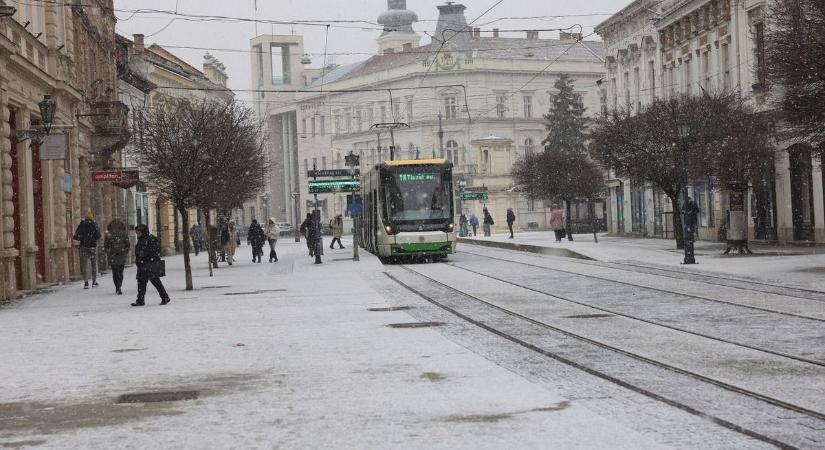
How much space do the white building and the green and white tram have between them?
210 feet

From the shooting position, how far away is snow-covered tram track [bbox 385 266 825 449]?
8523 mm

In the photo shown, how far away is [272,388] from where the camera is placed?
1123 cm

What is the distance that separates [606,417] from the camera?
907 cm

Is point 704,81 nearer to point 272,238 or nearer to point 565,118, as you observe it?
point 272,238

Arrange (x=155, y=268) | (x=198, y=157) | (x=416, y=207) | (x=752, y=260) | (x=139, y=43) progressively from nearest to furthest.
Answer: (x=155, y=268), (x=752, y=260), (x=198, y=157), (x=416, y=207), (x=139, y=43)

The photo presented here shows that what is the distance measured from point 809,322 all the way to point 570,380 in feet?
19.5

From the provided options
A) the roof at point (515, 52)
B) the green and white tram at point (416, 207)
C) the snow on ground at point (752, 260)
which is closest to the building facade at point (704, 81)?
the snow on ground at point (752, 260)

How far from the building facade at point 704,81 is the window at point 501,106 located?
47188 millimetres

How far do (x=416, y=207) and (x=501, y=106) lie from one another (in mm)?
79470

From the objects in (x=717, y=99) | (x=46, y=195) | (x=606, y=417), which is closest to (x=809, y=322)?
(x=606, y=417)

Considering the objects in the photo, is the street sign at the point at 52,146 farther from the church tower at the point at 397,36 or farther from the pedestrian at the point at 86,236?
the church tower at the point at 397,36

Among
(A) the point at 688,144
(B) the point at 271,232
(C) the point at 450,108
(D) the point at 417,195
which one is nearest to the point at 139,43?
(B) the point at 271,232

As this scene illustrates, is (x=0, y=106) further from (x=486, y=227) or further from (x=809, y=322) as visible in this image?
(x=486, y=227)

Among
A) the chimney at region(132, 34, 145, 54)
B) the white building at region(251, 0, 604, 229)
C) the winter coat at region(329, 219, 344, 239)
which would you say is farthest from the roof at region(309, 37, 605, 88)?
the winter coat at region(329, 219, 344, 239)
